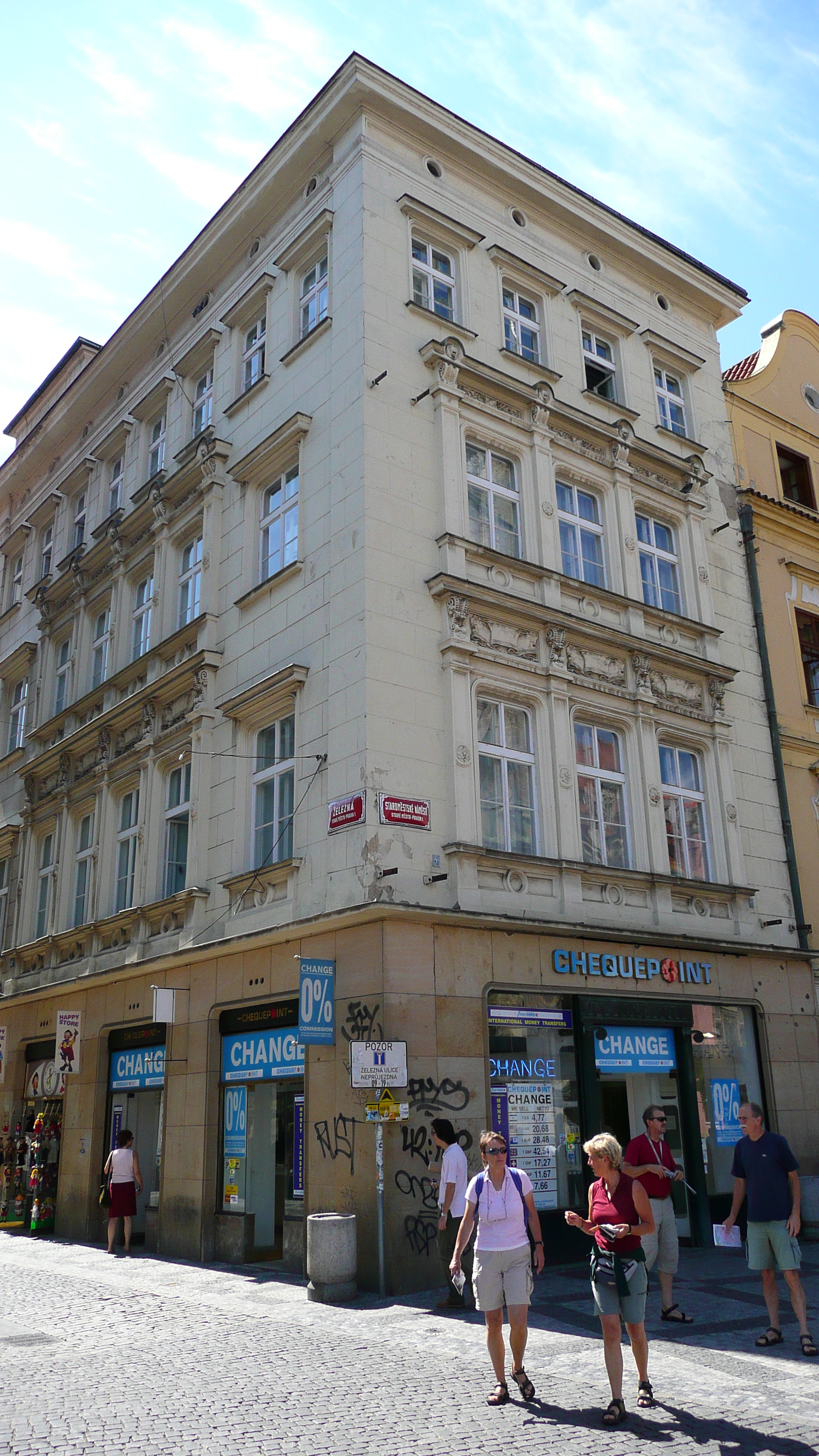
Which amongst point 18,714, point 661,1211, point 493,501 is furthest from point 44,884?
point 661,1211

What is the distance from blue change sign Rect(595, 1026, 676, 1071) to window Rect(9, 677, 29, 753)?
15.7 metres

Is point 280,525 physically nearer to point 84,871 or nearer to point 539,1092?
point 84,871

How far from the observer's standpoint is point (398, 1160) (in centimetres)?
1189

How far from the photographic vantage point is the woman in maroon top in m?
6.78

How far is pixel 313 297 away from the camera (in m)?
17.4

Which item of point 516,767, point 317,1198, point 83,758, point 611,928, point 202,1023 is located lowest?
point 317,1198

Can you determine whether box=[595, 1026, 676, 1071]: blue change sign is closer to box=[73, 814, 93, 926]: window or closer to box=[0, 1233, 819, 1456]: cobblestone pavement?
box=[0, 1233, 819, 1456]: cobblestone pavement

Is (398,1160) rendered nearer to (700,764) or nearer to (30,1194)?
(700,764)

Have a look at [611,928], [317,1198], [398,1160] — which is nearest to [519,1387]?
[398,1160]

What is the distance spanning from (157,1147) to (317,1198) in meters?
5.49

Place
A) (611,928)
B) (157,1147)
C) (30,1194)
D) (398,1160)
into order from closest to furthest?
(398,1160) < (611,928) < (157,1147) < (30,1194)

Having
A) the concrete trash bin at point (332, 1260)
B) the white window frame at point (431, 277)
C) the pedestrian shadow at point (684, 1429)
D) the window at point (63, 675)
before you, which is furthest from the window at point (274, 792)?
the window at point (63, 675)

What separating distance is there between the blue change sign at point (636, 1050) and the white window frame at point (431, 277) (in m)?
10.4

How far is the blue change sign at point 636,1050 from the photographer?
14.9 m
